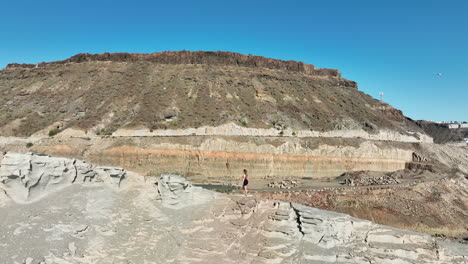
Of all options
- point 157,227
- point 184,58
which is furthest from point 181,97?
point 157,227

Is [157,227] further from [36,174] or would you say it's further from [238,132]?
[238,132]

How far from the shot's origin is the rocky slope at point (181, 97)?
4345cm

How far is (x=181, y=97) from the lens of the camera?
48.9 meters

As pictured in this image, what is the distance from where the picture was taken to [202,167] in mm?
36156

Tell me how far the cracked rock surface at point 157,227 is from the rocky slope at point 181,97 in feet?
91.1

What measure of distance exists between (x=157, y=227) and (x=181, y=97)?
38.0 metres

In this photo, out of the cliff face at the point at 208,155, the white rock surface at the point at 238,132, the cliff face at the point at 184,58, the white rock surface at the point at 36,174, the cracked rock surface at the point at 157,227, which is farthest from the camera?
the cliff face at the point at 184,58

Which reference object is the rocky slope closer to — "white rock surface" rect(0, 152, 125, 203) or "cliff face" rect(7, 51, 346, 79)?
"cliff face" rect(7, 51, 346, 79)

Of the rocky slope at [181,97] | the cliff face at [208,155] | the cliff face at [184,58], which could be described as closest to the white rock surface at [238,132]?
the rocky slope at [181,97]

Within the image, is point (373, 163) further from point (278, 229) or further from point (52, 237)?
point (52, 237)

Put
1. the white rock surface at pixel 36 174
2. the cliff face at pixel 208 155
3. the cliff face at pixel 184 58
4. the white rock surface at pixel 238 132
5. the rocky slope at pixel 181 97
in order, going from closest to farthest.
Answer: the white rock surface at pixel 36 174 < the cliff face at pixel 208 155 < the white rock surface at pixel 238 132 < the rocky slope at pixel 181 97 < the cliff face at pixel 184 58

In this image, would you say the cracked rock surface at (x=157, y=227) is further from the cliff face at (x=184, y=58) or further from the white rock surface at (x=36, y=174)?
the cliff face at (x=184, y=58)

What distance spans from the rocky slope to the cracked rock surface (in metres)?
27.8

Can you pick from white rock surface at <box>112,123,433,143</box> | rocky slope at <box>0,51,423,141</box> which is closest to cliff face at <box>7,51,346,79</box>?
rocky slope at <box>0,51,423,141</box>
